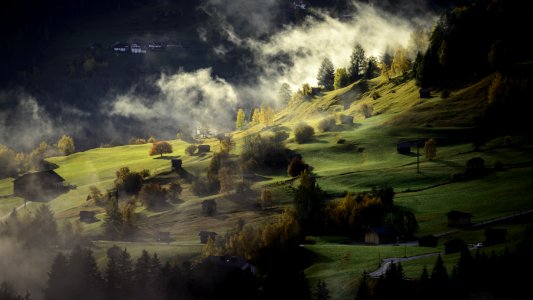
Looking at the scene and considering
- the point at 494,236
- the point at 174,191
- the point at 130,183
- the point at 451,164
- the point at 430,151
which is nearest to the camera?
the point at 494,236

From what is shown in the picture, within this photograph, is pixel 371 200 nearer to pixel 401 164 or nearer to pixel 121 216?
pixel 401 164

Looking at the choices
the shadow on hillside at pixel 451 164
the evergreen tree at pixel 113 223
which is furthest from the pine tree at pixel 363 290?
Answer: the shadow on hillside at pixel 451 164

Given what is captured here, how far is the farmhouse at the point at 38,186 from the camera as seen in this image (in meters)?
180

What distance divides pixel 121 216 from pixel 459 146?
74.4 meters

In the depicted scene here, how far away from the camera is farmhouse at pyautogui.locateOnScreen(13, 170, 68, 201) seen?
17988cm

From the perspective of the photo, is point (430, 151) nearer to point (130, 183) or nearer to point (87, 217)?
Answer: point (130, 183)

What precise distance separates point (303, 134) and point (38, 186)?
227 feet

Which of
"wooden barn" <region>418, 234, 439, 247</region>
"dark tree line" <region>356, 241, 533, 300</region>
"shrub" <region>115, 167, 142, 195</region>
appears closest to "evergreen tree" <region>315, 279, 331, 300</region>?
"dark tree line" <region>356, 241, 533, 300</region>

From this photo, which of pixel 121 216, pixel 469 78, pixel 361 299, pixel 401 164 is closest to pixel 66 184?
pixel 121 216

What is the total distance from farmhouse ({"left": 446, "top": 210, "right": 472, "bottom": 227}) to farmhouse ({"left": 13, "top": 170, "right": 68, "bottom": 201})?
10531 centimetres

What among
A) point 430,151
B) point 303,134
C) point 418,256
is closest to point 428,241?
point 418,256

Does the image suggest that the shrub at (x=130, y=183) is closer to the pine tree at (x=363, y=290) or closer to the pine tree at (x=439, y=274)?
the pine tree at (x=363, y=290)

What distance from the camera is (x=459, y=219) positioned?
4380 inches

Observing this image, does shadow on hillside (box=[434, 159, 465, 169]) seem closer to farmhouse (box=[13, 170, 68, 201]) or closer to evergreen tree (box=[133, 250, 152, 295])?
evergreen tree (box=[133, 250, 152, 295])
